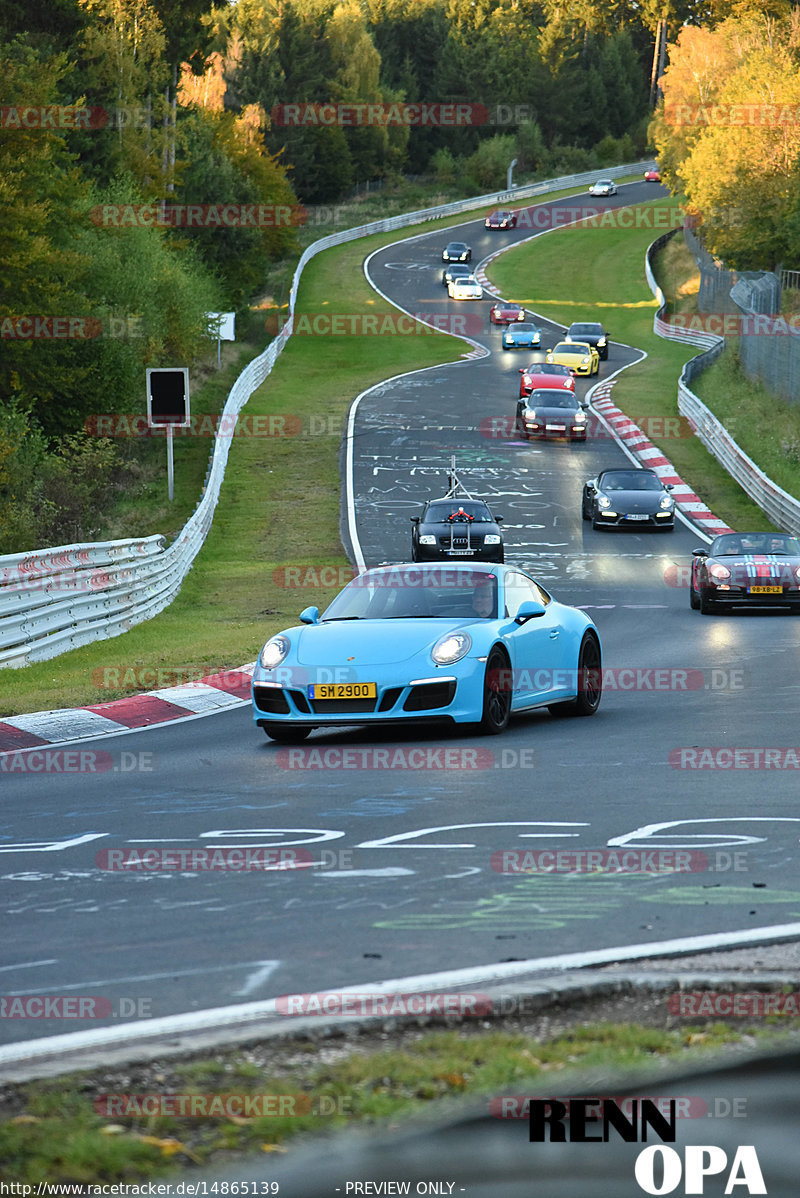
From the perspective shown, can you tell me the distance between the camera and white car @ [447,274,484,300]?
82.1 meters

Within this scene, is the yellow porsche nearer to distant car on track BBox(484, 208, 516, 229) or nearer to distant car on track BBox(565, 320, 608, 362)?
distant car on track BBox(565, 320, 608, 362)

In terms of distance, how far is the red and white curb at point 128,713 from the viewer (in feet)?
43.3

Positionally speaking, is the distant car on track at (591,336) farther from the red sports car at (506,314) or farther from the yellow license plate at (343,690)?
the yellow license plate at (343,690)

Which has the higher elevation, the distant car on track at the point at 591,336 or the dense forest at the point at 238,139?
the dense forest at the point at 238,139

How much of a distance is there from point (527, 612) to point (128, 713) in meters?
3.75

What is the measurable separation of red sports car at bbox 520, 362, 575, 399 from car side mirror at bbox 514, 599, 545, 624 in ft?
122

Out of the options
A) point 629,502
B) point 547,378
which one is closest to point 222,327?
point 547,378

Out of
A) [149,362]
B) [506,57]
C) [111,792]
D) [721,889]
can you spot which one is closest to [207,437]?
[149,362]

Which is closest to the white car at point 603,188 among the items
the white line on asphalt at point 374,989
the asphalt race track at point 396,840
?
the asphalt race track at point 396,840

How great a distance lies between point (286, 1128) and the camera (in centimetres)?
401

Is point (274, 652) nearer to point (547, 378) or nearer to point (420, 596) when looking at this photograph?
point (420, 596)

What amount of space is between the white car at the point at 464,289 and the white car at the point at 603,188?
41.5 metres

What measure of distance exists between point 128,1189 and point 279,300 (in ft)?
268

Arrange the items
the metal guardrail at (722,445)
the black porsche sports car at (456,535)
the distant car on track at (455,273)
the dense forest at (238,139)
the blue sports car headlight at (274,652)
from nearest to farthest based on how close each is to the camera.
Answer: the blue sports car headlight at (274,652)
the black porsche sports car at (456,535)
the metal guardrail at (722,445)
the dense forest at (238,139)
the distant car on track at (455,273)
